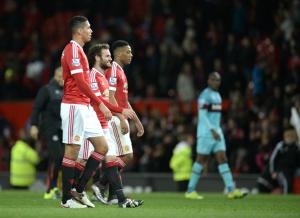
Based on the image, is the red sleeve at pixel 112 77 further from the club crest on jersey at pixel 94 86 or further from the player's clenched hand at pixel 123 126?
the player's clenched hand at pixel 123 126

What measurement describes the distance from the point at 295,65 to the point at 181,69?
3472 millimetres

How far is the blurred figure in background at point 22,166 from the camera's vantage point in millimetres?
20953

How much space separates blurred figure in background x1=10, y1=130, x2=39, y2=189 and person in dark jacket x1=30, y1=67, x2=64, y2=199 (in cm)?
491

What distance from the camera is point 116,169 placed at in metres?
12.6

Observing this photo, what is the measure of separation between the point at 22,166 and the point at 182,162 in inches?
142

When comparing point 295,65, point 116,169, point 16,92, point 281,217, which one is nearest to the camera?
point 281,217

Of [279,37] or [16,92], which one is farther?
[16,92]

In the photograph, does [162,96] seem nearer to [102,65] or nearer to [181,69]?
[181,69]

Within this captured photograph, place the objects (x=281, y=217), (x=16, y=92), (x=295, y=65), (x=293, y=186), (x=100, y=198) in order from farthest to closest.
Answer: (x=16, y=92) < (x=295, y=65) < (x=293, y=186) < (x=100, y=198) < (x=281, y=217)

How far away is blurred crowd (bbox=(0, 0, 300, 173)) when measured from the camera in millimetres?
20938

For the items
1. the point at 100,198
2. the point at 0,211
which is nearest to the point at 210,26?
the point at 100,198

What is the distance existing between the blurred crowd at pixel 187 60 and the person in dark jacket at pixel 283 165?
0.60m

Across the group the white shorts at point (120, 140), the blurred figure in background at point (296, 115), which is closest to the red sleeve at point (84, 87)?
the white shorts at point (120, 140)

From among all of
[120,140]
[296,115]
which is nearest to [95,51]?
[120,140]
